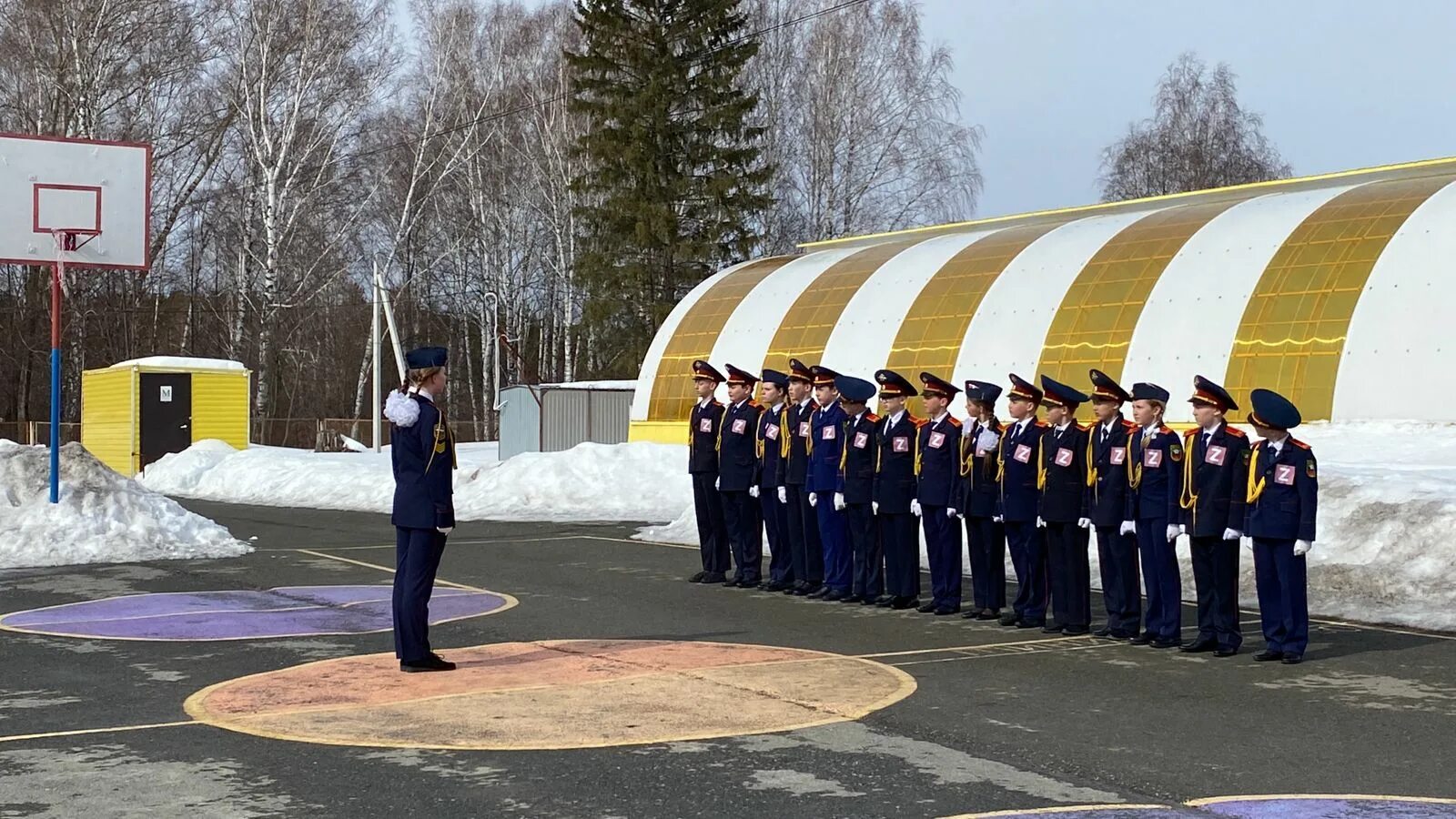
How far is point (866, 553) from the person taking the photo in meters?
12.6

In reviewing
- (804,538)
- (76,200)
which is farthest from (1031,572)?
(76,200)

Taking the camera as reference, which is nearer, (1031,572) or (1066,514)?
(1066,514)

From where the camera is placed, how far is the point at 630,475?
25453mm

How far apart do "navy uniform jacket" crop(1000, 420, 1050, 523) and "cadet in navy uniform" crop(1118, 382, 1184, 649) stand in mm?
796

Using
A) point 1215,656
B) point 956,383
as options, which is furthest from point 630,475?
point 1215,656

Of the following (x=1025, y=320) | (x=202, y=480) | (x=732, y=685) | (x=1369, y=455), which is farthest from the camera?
(x=202, y=480)

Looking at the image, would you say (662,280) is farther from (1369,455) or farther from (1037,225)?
(1369,455)

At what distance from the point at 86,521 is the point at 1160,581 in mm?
11595

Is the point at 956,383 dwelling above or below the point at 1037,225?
below

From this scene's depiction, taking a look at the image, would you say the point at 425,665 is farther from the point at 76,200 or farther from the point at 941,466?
the point at 76,200

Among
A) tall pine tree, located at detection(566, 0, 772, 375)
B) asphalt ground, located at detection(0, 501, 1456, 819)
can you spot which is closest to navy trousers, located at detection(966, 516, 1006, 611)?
asphalt ground, located at detection(0, 501, 1456, 819)

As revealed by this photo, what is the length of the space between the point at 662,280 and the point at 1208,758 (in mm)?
37558

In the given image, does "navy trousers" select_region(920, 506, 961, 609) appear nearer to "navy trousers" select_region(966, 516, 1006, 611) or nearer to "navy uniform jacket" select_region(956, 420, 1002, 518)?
"navy trousers" select_region(966, 516, 1006, 611)

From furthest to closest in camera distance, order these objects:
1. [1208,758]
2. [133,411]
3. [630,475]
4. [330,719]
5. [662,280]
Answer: [662,280]
[133,411]
[630,475]
[330,719]
[1208,758]
